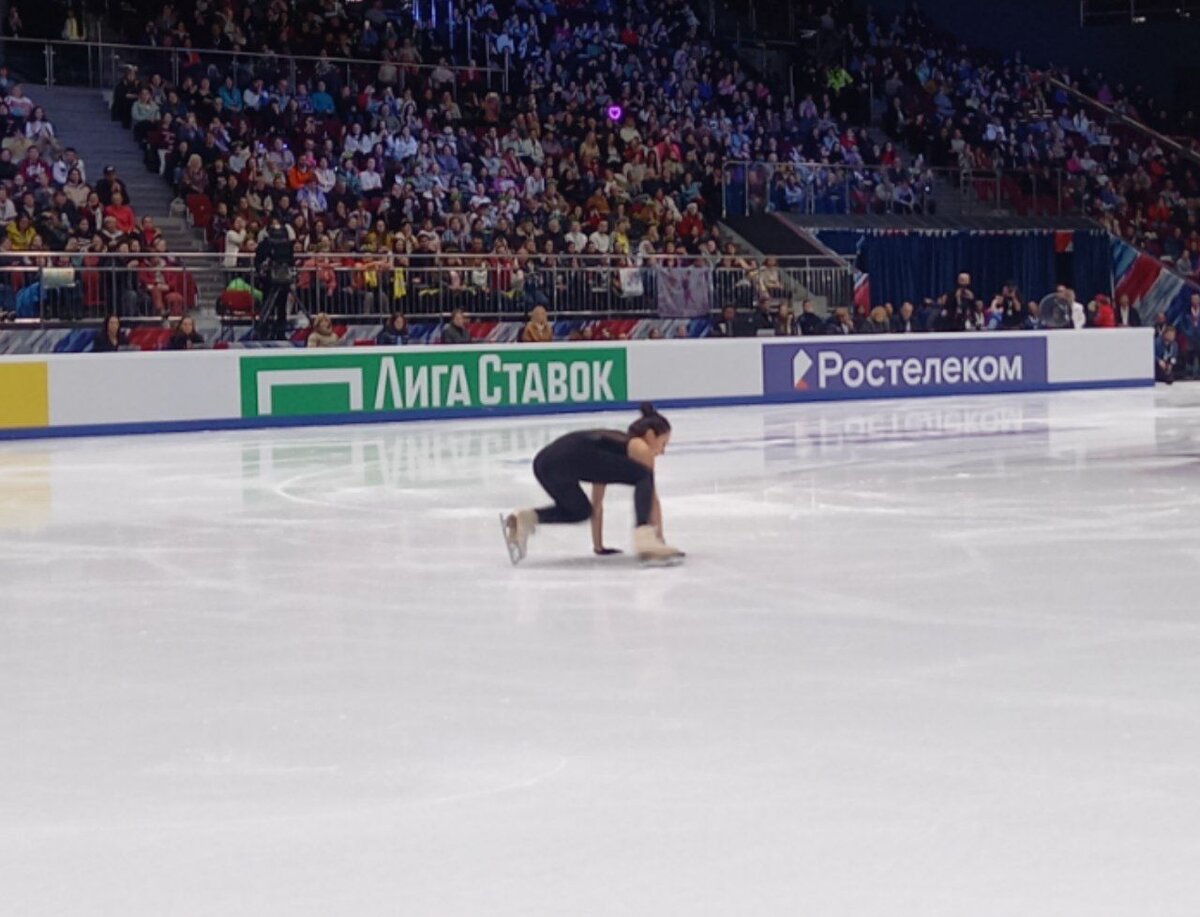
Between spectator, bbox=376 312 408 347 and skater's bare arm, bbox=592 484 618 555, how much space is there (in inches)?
516

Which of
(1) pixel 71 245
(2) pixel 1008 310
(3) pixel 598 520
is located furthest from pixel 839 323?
(3) pixel 598 520

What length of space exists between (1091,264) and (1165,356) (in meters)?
4.02

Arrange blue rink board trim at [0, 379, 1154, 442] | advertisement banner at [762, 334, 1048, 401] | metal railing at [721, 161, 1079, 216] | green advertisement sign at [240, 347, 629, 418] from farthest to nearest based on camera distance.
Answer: metal railing at [721, 161, 1079, 216]
advertisement banner at [762, 334, 1048, 401]
green advertisement sign at [240, 347, 629, 418]
blue rink board trim at [0, 379, 1154, 442]

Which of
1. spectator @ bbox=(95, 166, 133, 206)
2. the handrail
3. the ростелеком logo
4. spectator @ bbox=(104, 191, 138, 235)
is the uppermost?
spectator @ bbox=(95, 166, 133, 206)

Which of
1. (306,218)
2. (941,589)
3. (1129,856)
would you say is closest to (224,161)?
(306,218)

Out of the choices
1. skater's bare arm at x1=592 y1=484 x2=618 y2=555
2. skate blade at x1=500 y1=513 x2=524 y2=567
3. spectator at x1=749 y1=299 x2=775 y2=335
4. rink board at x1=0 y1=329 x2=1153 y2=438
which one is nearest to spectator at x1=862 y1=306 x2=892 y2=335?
rink board at x1=0 y1=329 x2=1153 y2=438

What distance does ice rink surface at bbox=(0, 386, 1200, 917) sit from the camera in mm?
3990

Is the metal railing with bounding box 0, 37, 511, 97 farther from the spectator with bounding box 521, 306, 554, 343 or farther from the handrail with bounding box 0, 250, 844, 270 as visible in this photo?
the spectator with bounding box 521, 306, 554, 343

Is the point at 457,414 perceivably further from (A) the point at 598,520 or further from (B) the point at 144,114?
(A) the point at 598,520

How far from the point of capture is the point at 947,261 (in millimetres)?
31266

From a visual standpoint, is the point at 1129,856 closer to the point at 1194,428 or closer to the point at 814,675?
the point at 814,675

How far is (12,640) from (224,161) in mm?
17173

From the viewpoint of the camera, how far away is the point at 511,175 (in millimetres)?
26484

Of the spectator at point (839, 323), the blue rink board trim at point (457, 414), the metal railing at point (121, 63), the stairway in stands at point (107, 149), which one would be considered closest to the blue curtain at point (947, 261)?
the spectator at point (839, 323)
